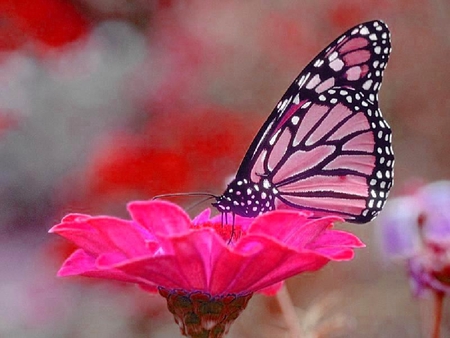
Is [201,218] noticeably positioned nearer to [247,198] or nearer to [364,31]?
[247,198]

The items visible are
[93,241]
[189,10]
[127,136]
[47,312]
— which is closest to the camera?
[93,241]

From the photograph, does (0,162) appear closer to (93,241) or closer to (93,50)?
(93,50)

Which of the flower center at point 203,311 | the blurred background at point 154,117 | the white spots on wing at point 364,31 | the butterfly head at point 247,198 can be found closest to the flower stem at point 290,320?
the butterfly head at point 247,198

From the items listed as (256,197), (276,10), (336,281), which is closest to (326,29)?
(276,10)

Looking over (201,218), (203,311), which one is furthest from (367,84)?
(203,311)

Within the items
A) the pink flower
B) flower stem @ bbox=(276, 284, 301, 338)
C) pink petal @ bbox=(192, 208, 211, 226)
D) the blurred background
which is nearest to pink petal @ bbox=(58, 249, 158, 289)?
the pink flower

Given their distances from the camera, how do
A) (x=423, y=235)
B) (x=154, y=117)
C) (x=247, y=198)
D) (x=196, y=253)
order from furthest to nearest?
(x=154, y=117), (x=423, y=235), (x=247, y=198), (x=196, y=253)

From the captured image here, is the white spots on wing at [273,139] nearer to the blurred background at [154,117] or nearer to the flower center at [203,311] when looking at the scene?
the flower center at [203,311]
